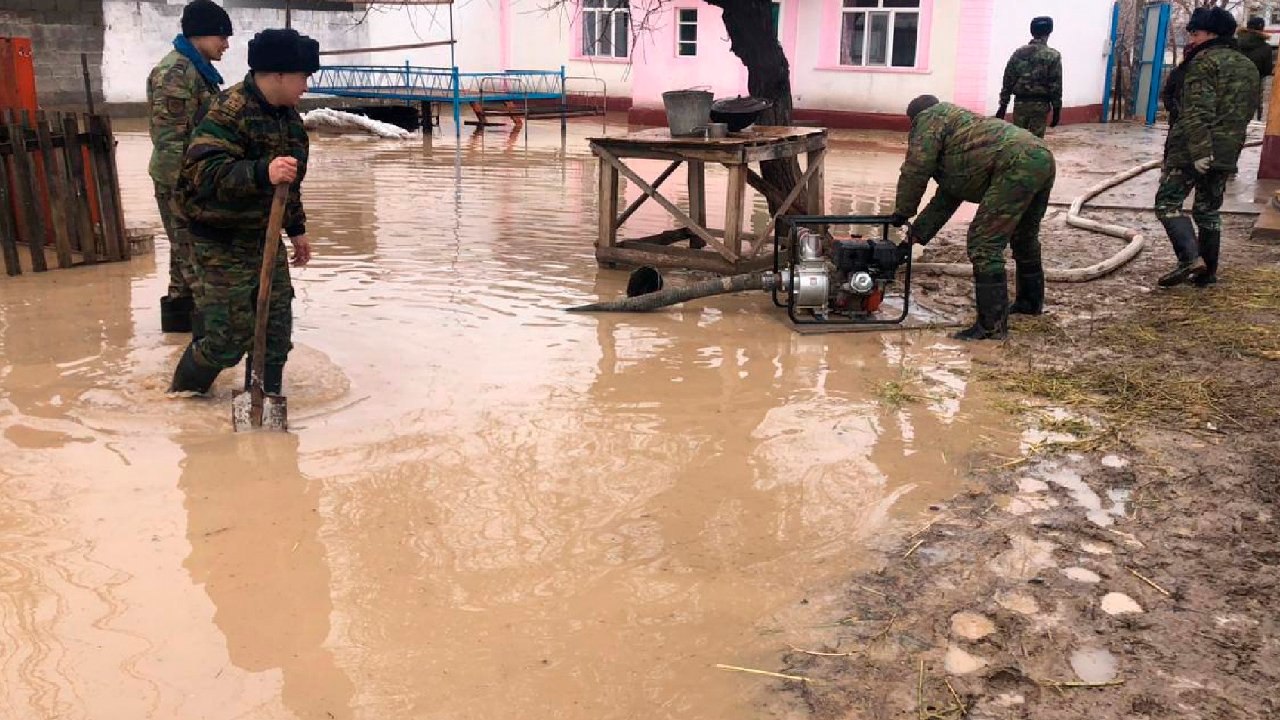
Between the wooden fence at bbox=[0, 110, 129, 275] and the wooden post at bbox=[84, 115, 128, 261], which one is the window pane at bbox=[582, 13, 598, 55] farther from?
the wooden post at bbox=[84, 115, 128, 261]

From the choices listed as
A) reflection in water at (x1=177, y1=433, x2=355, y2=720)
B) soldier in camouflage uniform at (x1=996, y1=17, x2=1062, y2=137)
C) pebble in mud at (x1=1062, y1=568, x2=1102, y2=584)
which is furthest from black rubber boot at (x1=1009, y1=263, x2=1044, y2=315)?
reflection in water at (x1=177, y1=433, x2=355, y2=720)

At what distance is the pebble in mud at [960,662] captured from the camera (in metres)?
3.14

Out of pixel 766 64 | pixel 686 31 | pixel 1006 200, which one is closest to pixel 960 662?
pixel 1006 200

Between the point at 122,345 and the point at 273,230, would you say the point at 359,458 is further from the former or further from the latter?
the point at 122,345

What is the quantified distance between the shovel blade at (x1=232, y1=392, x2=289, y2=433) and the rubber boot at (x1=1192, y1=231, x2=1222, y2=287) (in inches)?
251

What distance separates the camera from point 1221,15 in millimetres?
7363

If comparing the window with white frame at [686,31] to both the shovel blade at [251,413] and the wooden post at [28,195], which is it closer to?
the wooden post at [28,195]

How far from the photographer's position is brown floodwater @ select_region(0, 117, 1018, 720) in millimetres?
3119

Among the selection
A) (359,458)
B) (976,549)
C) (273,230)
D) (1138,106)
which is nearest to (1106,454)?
(976,549)

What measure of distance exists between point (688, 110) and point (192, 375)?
13.7ft

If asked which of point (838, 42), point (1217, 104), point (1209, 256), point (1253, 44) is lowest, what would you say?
point (1209, 256)

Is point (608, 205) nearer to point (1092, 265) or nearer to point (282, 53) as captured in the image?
point (1092, 265)

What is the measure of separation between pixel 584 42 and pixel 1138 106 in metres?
13.0

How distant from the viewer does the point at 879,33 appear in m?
21.5
